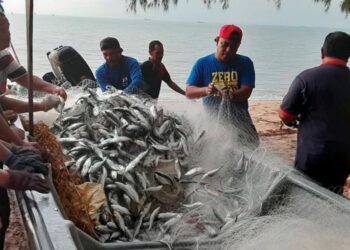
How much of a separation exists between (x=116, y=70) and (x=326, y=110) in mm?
3517

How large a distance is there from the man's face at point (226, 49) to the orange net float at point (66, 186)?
2220 mm

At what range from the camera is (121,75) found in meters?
6.89

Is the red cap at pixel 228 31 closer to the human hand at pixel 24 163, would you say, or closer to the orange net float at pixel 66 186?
the orange net float at pixel 66 186

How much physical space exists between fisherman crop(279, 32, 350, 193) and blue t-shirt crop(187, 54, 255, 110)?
4.19 ft

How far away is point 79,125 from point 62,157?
0.75 meters

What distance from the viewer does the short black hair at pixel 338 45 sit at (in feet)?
13.8

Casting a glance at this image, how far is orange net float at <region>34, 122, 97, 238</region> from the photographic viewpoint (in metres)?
3.37

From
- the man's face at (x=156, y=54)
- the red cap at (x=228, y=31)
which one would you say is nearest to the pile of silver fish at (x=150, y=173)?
the red cap at (x=228, y=31)

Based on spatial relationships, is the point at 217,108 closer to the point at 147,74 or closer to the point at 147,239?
the point at 147,239

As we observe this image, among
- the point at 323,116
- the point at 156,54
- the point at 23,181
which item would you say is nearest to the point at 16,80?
the point at 23,181

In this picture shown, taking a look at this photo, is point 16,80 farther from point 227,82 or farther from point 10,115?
point 227,82

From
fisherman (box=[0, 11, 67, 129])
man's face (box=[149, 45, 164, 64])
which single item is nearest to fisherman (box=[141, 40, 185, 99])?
man's face (box=[149, 45, 164, 64])

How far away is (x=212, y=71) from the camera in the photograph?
5543mm

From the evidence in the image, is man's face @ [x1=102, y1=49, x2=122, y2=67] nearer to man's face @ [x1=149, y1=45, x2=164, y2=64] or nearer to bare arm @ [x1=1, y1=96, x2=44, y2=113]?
man's face @ [x1=149, y1=45, x2=164, y2=64]
